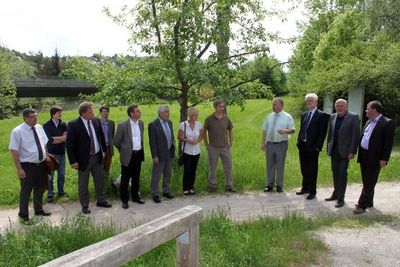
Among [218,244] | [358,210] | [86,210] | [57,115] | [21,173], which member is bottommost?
[86,210]

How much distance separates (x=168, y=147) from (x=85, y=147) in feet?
5.44

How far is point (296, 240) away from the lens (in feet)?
18.3

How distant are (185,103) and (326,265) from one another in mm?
6425

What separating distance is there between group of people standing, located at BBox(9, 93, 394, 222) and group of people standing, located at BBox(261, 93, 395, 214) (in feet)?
0.05

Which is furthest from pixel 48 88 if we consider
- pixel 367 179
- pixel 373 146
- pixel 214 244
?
pixel 214 244

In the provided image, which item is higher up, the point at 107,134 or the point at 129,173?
the point at 107,134

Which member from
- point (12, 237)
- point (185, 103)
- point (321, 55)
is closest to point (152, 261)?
point (12, 237)

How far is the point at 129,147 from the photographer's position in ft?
25.9

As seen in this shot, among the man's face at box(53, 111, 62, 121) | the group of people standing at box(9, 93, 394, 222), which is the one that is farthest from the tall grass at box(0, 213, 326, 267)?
the man's face at box(53, 111, 62, 121)

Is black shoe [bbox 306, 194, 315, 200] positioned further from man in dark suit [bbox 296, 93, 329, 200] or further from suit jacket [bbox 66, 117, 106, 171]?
suit jacket [bbox 66, 117, 106, 171]

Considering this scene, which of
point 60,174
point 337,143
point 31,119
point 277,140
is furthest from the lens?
point 277,140

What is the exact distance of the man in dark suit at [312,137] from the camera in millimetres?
8203

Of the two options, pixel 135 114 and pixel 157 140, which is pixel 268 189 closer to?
pixel 157 140

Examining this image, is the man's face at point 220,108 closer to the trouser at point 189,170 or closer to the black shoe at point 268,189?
the trouser at point 189,170
